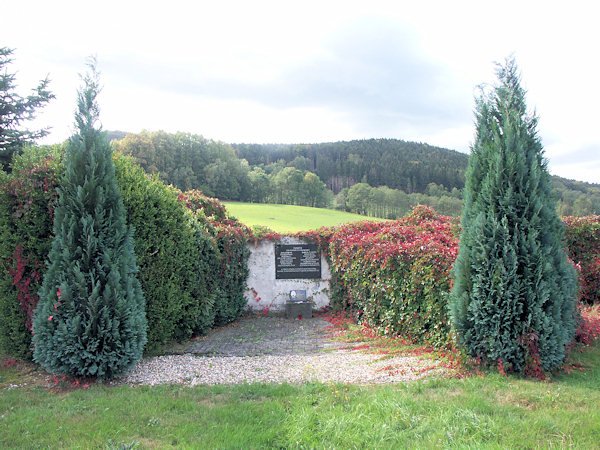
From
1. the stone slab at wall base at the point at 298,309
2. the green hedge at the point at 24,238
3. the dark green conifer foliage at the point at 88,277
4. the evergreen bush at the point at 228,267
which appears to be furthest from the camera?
the stone slab at wall base at the point at 298,309

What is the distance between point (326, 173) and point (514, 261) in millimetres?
64800

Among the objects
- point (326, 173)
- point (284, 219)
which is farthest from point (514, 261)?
point (326, 173)

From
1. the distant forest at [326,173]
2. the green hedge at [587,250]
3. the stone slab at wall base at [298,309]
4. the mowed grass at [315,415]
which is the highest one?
the distant forest at [326,173]

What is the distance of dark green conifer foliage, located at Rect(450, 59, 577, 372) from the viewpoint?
4613 millimetres

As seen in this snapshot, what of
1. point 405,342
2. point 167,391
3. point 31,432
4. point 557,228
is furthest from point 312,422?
point 557,228

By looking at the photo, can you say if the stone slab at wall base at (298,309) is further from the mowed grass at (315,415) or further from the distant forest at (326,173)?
the distant forest at (326,173)

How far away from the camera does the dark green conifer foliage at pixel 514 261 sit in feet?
15.1

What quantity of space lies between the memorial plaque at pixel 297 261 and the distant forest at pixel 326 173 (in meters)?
31.3

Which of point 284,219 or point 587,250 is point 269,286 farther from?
point 284,219

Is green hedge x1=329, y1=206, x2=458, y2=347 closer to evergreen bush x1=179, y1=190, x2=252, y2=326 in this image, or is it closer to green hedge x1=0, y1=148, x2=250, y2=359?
evergreen bush x1=179, y1=190, x2=252, y2=326

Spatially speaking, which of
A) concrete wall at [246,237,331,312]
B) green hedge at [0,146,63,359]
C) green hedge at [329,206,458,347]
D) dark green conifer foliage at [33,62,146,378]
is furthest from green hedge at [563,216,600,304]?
green hedge at [0,146,63,359]

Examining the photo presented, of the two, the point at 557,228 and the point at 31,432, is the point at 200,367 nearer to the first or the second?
the point at 31,432

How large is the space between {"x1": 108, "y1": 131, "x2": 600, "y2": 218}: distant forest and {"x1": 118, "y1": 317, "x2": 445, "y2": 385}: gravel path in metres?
34.9

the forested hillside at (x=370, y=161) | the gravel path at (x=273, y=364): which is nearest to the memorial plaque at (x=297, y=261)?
the gravel path at (x=273, y=364)
